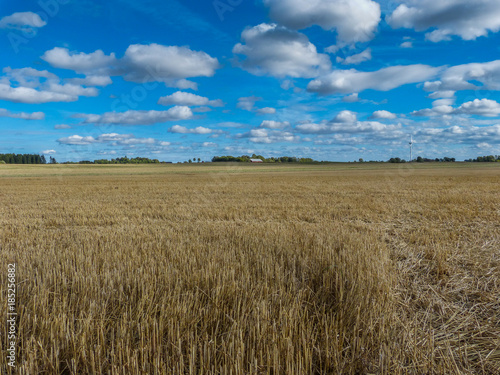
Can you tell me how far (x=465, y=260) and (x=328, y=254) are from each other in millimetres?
3140

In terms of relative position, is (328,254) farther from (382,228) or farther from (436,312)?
(382,228)

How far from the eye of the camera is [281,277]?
469 cm

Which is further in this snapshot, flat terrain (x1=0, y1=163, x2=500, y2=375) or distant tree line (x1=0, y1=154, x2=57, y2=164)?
distant tree line (x1=0, y1=154, x2=57, y2=164)

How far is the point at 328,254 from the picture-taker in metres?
5.76

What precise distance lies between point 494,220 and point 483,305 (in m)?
9.20

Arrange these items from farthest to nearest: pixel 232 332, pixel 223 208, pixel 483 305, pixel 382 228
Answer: pixel 223 208
pixel 382 228
pixel 483 305
pixel 232 332

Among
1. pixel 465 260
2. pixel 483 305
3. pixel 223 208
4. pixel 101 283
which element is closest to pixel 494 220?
pixel 465 260

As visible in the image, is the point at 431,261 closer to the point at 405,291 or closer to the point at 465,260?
the point at 465,260

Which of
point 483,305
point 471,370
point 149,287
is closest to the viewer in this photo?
point 471,370

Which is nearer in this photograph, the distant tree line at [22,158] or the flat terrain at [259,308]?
the flat terrain at [259,308]

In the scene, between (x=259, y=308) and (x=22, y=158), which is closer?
(x=259, y=308)

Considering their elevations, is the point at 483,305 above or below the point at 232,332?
below

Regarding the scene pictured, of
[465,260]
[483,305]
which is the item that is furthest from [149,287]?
[465,260]

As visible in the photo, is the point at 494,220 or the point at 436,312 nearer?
the point at 436,312
